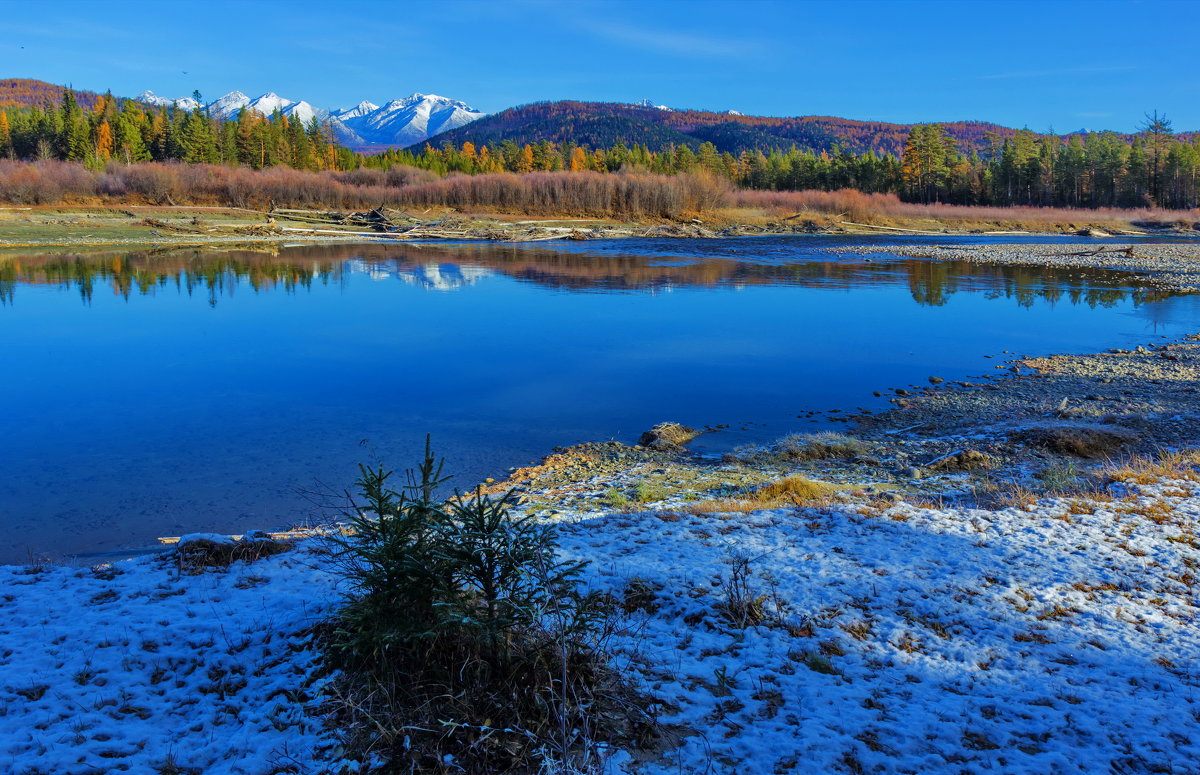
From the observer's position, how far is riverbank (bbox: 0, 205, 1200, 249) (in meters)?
46.6

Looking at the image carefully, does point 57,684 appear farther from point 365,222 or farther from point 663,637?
point 365,222

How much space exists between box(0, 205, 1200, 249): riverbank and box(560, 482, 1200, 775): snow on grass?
1911 inches

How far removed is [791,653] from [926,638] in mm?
910

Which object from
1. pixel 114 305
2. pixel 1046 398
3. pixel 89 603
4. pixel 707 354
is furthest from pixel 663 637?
pixel 114 305

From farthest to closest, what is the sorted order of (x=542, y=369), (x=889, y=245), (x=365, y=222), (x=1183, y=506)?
1. (x=365, y=222)
2. (x=889, y=245)
3. (x=542, y=369)
4. (x=1183, y=506)

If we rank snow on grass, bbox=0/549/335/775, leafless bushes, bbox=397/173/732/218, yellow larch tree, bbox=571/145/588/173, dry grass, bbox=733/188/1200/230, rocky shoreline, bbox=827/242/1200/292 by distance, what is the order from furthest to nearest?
yellow larch tree, bbox=571/145/588/173, leafless bushes, bbox=397/173/732/218, dry grass, bbox=733/188/1200/230, rocky shoreline, bbox=827/242/1200/292, snow on grass, bbox=0/549/335/775

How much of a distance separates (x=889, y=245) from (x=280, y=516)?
176ft

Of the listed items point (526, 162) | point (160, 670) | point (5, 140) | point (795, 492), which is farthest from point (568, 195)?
point (160, 670)

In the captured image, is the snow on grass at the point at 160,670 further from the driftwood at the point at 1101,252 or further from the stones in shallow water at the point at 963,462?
the driftwood at the point at 1101,252

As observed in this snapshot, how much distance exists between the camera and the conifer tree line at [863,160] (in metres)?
85.0

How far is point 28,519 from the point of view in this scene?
25.6 ft

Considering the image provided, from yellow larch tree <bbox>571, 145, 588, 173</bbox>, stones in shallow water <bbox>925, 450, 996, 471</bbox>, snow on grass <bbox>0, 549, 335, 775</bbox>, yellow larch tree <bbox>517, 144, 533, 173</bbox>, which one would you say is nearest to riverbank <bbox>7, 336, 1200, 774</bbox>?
snow on grass <bbox>0, 549, 335, 775</bbox>

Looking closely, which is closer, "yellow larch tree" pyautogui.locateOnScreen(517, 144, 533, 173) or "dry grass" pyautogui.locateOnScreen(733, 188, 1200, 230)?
"dry grass" pyautogui.locateOnScreen(733, 188, 1200, 230)

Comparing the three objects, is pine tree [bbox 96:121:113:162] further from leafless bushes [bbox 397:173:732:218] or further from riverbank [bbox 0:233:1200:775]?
riverbank [bbox 0:233:1200:775]
